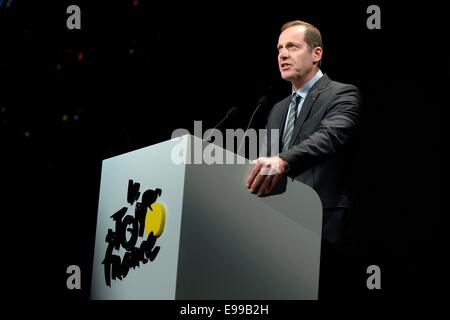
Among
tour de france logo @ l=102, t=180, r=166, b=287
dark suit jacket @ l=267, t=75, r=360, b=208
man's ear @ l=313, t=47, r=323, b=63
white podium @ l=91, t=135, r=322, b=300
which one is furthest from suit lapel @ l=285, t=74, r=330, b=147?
tour de france logo @ l=102, t=180, r=166, b=287

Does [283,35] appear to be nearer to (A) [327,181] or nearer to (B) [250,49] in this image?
(A) [327,181]

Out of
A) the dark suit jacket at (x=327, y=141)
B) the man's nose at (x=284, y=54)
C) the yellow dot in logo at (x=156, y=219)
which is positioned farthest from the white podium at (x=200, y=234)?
the man's nose at (x=284, y=54)

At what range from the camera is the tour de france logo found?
3.72ft

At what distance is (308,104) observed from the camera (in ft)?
5.31

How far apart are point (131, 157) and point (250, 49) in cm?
148

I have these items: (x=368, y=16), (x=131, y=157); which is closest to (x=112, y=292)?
(x=131, y=157)

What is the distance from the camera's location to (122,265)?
1259 mm

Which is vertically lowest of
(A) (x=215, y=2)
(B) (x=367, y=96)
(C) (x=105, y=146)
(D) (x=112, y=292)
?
(D) (x=112, y=292)

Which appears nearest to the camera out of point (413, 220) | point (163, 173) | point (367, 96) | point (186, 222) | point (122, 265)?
point (186, 222)

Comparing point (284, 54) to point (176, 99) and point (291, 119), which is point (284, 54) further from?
point (176, 99)

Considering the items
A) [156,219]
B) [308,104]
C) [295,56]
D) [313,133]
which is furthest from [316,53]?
[156,219]

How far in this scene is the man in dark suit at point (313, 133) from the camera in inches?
49.3

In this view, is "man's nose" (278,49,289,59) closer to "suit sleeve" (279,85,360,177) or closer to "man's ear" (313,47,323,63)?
"man's ear" (313,47,323,63)

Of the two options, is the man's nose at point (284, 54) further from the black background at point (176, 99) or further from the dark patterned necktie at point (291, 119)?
the black background at point (176, 99)
